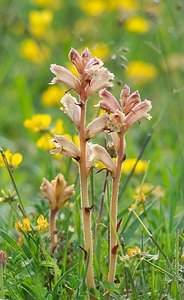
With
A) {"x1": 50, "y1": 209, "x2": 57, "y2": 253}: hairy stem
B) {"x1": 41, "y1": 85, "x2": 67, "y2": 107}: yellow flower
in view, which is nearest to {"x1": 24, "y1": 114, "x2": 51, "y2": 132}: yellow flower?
{"x1": 50, "y1": 209, "x2": 57, "y2": 253}: hairy stem

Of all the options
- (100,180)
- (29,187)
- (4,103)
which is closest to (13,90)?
(4,103)

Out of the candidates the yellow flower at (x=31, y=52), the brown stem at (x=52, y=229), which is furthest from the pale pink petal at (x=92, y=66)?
the yellow flower at (x=31, y=52)

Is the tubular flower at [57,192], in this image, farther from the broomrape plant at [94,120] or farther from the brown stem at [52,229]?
the broomrape plant at [94,120]

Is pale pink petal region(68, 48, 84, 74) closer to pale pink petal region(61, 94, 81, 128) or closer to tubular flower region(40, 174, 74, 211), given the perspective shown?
pale pink petal region(61, 94, 81, 128)

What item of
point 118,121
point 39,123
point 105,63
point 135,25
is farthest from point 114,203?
point 135,25

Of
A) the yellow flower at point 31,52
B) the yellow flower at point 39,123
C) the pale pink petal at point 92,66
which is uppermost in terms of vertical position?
the yellow flower at point 31,52
